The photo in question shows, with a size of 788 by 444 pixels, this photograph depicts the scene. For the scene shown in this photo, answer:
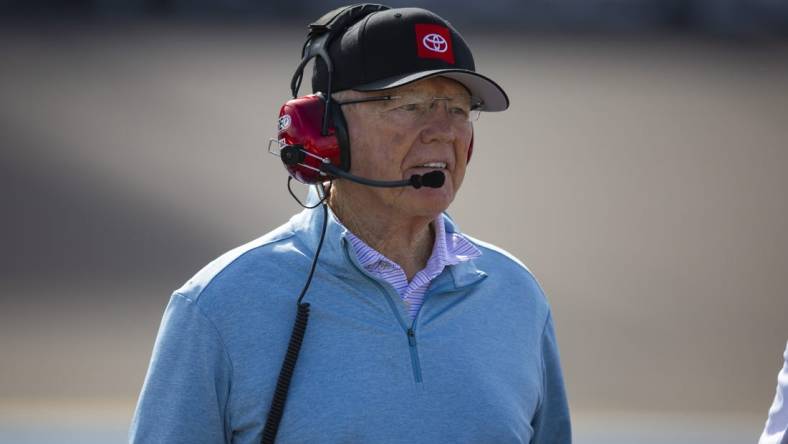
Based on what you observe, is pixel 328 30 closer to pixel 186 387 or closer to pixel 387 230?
pixel 387 230

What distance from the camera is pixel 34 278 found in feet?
20.3

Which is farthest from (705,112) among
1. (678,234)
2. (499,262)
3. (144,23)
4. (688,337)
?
(499,262)

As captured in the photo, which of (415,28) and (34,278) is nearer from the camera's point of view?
(415,28)

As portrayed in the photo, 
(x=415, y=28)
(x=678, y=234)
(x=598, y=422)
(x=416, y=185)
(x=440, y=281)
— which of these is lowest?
(x=598, y=422)

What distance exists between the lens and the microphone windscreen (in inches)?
73.8

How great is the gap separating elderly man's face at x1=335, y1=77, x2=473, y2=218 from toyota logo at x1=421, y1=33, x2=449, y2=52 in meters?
0.05

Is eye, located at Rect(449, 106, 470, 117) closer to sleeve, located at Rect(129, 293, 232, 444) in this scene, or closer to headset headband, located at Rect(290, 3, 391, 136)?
headset headband, located at Rect(290, 3, 391, 136)

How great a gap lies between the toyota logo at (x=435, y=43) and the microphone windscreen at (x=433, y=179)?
222 mm

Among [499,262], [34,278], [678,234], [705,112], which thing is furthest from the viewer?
[705,112]

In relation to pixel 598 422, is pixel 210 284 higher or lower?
higher

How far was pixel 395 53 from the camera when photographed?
191 cm

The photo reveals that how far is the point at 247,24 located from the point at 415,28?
659 centimetres

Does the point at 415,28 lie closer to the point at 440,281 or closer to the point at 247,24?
the point at 440,281

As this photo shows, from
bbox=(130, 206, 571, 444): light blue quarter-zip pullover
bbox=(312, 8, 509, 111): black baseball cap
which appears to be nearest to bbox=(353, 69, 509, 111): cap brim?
bbox=(312, 8, 509, 111): black baseball cap
